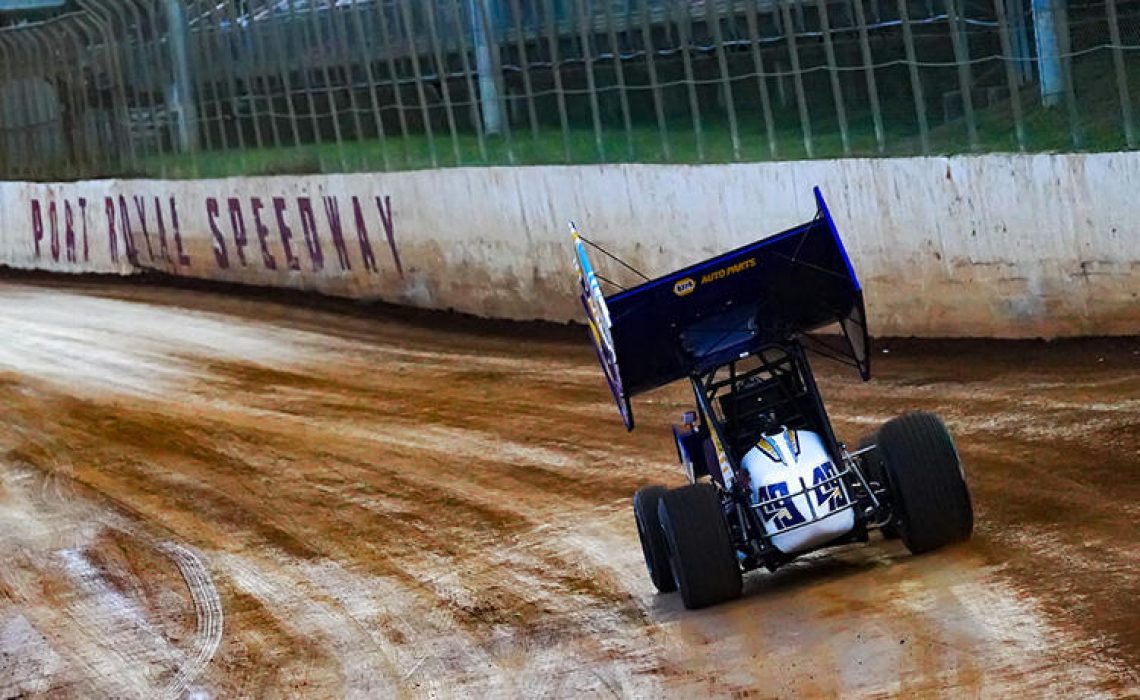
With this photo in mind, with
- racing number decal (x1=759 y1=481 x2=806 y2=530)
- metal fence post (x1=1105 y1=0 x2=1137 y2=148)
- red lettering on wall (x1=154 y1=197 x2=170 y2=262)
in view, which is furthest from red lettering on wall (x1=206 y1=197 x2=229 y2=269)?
racing number decal (x1=759 y1=481 x2=806 y2=530)

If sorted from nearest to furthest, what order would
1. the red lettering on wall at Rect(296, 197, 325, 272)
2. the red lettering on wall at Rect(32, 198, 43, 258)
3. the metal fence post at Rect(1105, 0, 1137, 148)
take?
the metal fence post at Rect(1105, 0, 1137, 148) → the red lettering on wall at Rect(296, 197, 325, 272) → the red lettering on wall at Rect(32, 198, 43, 258)

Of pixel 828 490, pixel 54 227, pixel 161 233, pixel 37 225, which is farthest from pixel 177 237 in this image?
pixel 828 490

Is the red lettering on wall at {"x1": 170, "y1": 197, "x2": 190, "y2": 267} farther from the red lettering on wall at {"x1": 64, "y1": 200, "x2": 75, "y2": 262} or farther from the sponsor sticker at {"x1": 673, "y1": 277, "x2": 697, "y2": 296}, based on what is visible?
the sponsor sticker at {"x1": 673, "y1": 277, "x2": 697, "y2": 296}

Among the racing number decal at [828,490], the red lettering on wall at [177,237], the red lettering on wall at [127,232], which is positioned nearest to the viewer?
the racing number decal at [828,490]

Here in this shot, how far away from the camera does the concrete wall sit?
1480 cm

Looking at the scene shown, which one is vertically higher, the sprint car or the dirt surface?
the sprint car

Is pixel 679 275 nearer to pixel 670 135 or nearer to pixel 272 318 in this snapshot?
pixel 670 135

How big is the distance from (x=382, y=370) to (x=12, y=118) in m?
17.8

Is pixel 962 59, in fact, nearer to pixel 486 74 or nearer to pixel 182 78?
pixel 486 74

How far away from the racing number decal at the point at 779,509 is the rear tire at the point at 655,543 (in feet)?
2.40

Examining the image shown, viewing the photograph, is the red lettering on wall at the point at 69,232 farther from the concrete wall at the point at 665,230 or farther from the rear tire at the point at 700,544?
the rear tire at the point at 700,544

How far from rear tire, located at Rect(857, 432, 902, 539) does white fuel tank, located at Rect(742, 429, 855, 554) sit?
0.87 feet

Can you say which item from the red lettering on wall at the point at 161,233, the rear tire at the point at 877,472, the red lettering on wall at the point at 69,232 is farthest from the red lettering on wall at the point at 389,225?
the rear tire at the point at 877,472

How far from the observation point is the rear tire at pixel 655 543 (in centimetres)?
990
